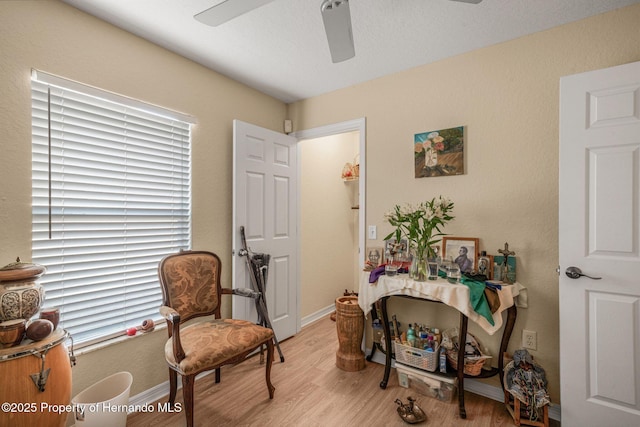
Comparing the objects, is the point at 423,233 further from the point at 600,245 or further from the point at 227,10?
the point at 227,10

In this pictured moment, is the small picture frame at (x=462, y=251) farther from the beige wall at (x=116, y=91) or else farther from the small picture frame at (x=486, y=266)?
the beige wall at (x=116, y=91)

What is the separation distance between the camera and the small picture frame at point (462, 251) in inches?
86.7

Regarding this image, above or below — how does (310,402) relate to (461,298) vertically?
below

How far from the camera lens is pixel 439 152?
7.85 ft

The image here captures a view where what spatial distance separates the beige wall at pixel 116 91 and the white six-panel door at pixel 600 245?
2503 mm

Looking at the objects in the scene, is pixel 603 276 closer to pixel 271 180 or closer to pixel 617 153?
pixel 617 153

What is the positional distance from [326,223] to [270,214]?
1.13m

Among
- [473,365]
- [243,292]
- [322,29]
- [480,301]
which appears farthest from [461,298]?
[322,29]

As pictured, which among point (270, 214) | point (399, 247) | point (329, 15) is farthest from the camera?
point (270, 214)

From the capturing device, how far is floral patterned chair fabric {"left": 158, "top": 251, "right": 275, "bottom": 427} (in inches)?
67.0

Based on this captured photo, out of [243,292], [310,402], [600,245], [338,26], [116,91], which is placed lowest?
[310,402]

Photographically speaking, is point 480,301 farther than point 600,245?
Yes

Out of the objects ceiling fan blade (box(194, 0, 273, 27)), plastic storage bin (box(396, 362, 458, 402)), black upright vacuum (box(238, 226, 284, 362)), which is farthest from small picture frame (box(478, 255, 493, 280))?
ceiling fan blade (box(194, 0, 273, 27))

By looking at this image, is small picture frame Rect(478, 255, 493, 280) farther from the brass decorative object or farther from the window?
the window
